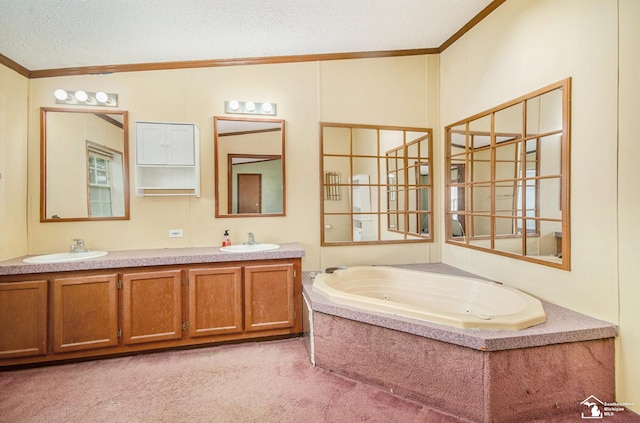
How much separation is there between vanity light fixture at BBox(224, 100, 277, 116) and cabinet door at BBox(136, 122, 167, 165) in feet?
2.05

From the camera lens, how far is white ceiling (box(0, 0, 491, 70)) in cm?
201

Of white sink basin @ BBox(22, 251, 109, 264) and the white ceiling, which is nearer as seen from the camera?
the white ceiling

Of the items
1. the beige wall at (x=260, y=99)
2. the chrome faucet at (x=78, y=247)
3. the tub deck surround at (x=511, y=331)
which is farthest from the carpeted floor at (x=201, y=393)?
the beige wall at (x=260, y=99)

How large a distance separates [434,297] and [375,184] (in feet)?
4.08

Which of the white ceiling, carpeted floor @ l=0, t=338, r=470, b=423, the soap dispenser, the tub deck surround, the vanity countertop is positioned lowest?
carpeted floor @ l=0, t=338, r=470, b=423

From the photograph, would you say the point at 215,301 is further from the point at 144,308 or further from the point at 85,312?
the point at 85,312

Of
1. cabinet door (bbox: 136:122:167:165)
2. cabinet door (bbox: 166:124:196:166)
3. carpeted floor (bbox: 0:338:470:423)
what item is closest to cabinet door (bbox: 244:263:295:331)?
carpeted floor (bbox: 0:338:470:423)

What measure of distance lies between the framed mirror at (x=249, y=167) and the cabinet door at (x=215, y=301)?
654mm

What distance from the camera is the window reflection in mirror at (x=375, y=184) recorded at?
3.05 meters

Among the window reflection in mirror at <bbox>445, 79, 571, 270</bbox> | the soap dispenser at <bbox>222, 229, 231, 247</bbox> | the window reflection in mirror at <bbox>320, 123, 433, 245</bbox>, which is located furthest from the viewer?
the window reflection in mirror at <bbox>320, 123, 433, 245</bbox>

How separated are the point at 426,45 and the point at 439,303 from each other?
8.39ft

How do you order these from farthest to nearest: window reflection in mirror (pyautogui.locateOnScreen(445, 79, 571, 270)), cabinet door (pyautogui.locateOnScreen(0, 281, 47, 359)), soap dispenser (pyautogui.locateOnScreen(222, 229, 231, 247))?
1. soap dispenser (pyautogui.locateOnScreen(222, 229, 231, 247))
2. cabinet door (pyautogui.locateOnScreen(0, 281, 47, 359))
3. window reflection in mirror (pyautogui.locateOnScreen(445, 79, 571, 270))

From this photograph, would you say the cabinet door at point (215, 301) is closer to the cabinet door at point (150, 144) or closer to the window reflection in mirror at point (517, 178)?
the cabinet door at point (150, 144)

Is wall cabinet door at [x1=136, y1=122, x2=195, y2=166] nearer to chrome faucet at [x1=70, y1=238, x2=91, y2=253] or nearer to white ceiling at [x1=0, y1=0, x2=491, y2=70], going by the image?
white ceiling at [x1=0, y1=0, x2=491, y2=70]
